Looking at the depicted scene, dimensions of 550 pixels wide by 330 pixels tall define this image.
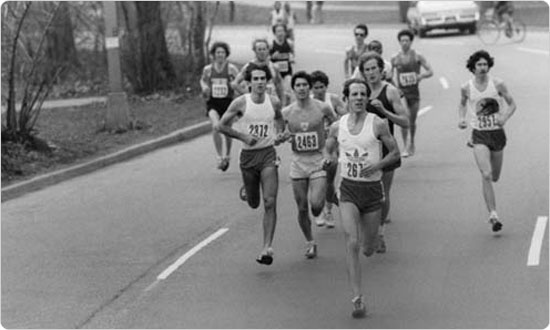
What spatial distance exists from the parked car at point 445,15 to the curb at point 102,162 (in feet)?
63.0

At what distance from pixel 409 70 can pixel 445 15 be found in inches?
948

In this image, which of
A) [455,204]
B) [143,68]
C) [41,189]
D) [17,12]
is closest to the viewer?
[455,204]

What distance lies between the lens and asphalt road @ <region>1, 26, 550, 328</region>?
414 inches

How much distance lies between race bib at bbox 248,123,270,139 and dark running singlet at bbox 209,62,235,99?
503 centimetres

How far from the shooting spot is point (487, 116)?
13.6 metres

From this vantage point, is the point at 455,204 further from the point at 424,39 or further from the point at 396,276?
the point at 424,39

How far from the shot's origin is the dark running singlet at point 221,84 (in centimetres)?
1742

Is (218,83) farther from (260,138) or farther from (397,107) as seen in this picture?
(397,107)

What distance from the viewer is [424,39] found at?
42.4m

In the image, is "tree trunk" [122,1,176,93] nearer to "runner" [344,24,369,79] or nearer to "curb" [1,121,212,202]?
"curb" [1,121,212,202]

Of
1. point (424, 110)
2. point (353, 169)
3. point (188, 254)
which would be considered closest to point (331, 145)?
point (353, 169)

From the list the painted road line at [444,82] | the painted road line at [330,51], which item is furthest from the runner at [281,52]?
the painted road line at [330,51]

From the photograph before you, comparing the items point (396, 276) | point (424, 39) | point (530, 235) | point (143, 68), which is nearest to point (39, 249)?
point (396, 276)

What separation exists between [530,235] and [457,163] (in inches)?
196
